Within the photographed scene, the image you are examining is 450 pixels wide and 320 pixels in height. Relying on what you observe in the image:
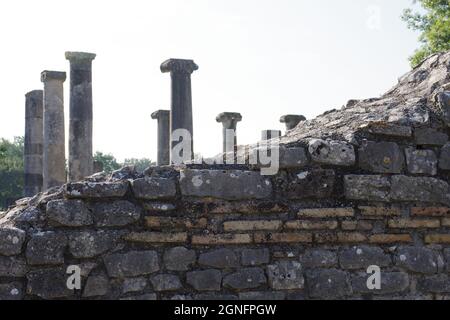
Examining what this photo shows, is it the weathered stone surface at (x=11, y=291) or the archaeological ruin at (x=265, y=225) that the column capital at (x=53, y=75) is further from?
the weathered stone surface at (x=11, y=291)

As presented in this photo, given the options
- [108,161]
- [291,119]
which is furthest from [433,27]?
[108,161]

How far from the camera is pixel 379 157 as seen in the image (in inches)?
194

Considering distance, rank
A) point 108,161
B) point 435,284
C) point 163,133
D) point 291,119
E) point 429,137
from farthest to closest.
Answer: point 108,161 < point 163,133 < point 291,119 < point 429,137 < point 435,284

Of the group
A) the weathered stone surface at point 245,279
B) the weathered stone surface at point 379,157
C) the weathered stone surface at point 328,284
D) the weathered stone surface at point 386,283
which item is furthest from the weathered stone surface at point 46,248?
the weathered stone surface at point 379,157

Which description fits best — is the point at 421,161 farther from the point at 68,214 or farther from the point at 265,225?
the point at 68,214

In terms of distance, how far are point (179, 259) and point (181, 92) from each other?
9.56m

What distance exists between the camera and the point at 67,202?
4504 mm

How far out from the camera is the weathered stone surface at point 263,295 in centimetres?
461

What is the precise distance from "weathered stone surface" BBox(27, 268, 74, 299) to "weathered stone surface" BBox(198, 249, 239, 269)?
3.16ft

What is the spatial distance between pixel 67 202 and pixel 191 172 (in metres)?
0.90
